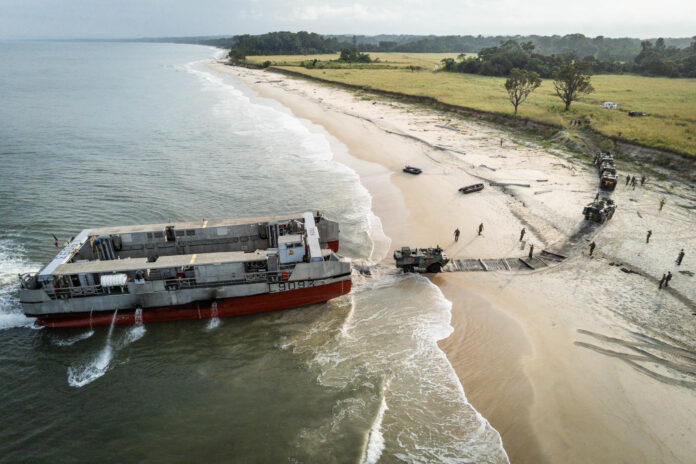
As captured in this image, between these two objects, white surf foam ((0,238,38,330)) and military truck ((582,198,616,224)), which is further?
military truck ((582,198,616,224))

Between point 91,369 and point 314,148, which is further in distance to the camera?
point 314,148

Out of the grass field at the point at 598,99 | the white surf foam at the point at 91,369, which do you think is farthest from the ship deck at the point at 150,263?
the grass field at the point at 598,99

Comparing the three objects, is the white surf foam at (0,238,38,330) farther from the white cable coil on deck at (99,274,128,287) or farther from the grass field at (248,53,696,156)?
the grass field at (248,53,696,156)

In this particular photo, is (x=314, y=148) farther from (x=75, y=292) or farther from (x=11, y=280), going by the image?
(x=75, y=292)

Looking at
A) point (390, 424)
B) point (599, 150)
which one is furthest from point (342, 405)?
point (599, 150)

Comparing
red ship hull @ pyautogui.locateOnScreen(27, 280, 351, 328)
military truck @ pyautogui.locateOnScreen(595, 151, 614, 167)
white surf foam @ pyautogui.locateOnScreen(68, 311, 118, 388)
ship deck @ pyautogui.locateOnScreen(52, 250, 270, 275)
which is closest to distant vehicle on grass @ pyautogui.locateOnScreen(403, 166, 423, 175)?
military truck @ pyautogui.locateOnScreen(595, 151, 614, 167)

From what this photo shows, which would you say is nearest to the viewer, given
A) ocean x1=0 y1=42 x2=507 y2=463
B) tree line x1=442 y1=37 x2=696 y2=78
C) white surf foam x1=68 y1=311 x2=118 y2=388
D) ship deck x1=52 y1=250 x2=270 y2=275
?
ocean x1=0 y1=42 x2=507 y2=463

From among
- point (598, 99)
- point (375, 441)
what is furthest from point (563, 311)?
point (598, 99)
